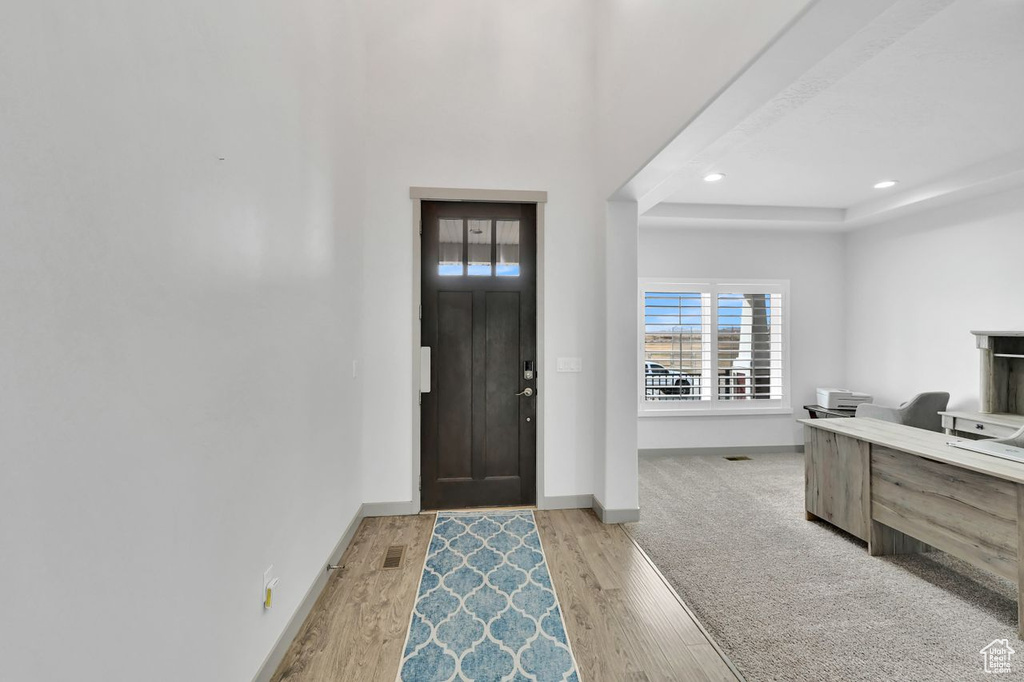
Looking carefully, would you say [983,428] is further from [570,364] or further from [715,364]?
[570,364]

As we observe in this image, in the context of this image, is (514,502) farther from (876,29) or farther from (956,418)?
(956,418)

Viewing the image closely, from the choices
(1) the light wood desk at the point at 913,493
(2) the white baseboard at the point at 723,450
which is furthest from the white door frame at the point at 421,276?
(2) the white baseboard at the point at 723,450

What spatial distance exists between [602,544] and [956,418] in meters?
3.41

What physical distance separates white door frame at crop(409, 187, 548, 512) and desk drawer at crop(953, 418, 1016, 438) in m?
3.59

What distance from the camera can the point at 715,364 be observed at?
4938 millimetres

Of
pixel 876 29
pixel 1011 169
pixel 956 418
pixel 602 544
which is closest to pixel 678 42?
pixel 876 29

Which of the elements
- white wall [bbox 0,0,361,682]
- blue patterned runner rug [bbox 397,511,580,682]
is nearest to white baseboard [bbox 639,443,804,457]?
blue patterned runner rug [bbox 397,511,580,682]

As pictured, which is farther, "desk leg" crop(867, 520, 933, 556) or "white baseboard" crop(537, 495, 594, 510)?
"white baseboard" crop(537, 495, 594, 510)

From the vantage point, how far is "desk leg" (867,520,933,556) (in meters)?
2.62

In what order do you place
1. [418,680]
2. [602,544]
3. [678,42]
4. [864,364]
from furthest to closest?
[864,364] → [602,544] → [678,42] → [418,680]

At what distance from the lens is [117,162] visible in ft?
3.05

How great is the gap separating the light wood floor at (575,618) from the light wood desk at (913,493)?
149 centimetres

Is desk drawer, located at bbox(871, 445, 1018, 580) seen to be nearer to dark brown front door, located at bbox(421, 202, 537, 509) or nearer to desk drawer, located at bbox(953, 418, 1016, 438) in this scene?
desk drawer, located at bbox(953, 418, 1016, 438)

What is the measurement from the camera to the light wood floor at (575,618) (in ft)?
5.52
